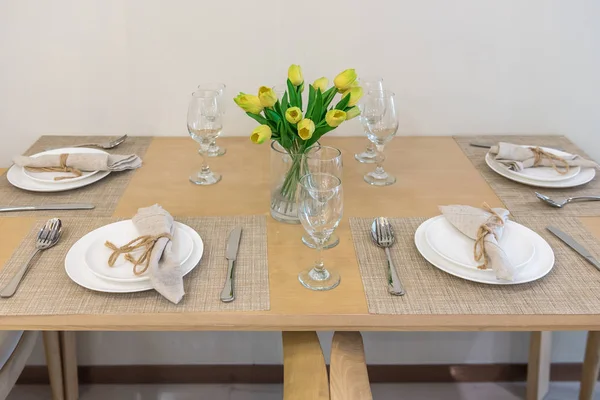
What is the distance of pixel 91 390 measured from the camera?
1.97 meters

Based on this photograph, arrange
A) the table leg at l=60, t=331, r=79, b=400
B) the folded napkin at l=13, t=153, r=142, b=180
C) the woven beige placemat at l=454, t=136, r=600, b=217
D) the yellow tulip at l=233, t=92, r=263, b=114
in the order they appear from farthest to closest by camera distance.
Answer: the table leg at l=60, t=331, r=79, b=400 → the folded napkin at l=13, t=153, r=142, b=180 → the woven beige placemat at l=454, t=136, r=600, b=217 → the yellow tulip at l=233, t=92, r=263, b=114

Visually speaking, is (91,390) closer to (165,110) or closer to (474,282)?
(165,110)

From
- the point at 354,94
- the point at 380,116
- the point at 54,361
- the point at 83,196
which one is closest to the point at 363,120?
the point at 380,116

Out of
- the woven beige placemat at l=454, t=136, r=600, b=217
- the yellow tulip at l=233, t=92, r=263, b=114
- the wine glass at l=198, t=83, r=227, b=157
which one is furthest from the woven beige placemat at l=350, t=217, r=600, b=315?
the wine glass at l=198, t=83, r=227, b=157

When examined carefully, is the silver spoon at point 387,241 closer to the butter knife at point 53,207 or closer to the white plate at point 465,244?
the white plate at point 465,244

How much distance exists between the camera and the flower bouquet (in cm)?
121

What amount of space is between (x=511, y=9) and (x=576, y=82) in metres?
0.29

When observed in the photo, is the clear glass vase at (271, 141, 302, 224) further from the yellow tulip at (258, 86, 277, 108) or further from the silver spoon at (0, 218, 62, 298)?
the silver spoon at (0, 218, 62, 298)

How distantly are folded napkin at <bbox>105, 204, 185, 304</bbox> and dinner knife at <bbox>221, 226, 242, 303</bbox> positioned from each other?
0.07 meters

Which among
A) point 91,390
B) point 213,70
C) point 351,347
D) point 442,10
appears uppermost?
point 442,10

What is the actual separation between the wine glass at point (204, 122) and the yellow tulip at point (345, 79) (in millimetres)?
320

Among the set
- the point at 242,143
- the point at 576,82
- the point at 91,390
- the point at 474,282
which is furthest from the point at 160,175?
the point at 576,82

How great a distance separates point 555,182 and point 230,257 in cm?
76

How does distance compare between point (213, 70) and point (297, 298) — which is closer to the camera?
point (297, 298)
